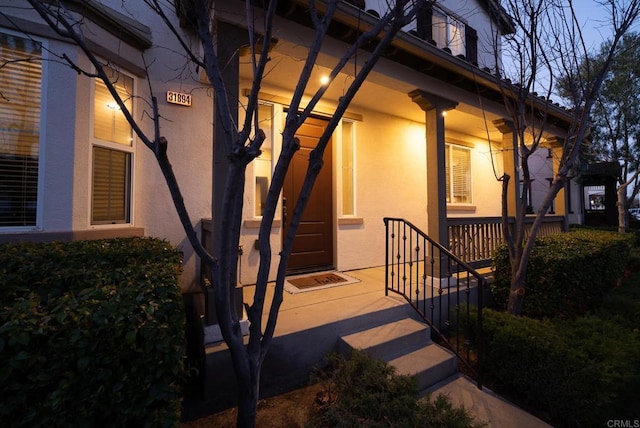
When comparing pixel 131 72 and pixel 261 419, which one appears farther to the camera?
pixel 131 72

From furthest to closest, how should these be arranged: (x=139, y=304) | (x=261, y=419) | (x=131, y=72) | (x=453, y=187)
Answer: (x=453, y=187) → (x=131, y=72) → (x=261, y=419) → (x=139, y=304)

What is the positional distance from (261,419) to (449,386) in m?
1.71

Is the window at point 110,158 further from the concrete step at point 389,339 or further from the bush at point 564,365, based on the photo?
the bush at point 564,365

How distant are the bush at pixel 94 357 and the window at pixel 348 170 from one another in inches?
149

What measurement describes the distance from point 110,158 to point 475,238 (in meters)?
5.82

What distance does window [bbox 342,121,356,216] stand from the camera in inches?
203

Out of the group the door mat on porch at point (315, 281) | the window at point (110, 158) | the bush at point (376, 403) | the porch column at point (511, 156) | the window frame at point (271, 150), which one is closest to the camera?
the bush at point (376, 403)

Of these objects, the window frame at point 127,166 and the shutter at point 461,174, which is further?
the shutter at point 461,174

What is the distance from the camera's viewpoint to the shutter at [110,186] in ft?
10.5

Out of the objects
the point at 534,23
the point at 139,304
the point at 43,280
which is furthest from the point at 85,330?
the point at 534,23

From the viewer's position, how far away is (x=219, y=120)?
2.57 metres

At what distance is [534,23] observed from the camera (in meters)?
3.10

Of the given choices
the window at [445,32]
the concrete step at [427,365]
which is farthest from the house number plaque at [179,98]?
the window at [445,32]

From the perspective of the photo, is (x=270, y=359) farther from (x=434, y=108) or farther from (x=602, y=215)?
(x=602, y=215)
